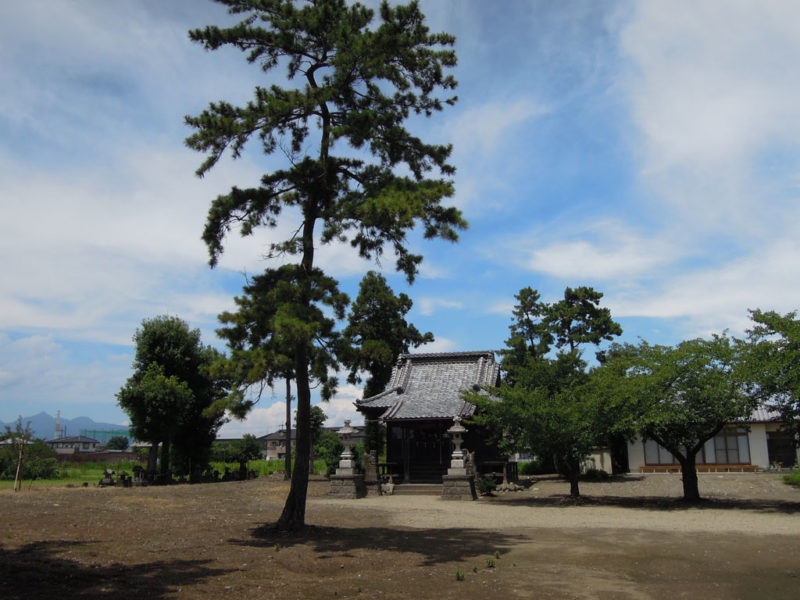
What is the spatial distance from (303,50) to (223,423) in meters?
28.8

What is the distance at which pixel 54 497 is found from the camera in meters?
20.2

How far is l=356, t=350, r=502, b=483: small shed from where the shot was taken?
26.8 meters

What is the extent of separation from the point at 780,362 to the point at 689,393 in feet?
8.89

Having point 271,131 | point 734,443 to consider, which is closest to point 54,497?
point 271,131

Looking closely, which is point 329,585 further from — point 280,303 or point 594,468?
point 594,468

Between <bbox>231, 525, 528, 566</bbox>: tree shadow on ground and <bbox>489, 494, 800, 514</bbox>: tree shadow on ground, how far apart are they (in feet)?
24.5

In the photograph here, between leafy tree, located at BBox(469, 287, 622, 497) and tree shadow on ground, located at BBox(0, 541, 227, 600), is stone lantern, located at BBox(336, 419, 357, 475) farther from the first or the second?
tree shadow on ground, located at BBox(0, 541, 227, 600)

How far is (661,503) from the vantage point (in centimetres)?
1905

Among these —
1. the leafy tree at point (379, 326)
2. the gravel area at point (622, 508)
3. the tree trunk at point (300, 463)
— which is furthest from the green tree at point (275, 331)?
the leafy tree at point (379, 326)

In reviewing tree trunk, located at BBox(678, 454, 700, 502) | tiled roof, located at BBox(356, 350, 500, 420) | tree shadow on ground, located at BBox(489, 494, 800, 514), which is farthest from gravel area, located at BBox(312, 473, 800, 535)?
tiled roof, located at BBox(356, 350, 500, 420)

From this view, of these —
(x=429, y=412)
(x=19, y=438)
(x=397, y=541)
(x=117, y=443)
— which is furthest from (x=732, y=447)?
(x=117, y=443)

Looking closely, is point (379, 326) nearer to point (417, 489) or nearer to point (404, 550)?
point (417, 489)

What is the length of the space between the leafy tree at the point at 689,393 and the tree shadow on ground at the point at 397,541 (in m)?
7.60

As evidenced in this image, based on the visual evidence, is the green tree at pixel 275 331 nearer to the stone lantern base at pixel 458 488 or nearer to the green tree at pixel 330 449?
the stone lantern base at pixel 458 488
